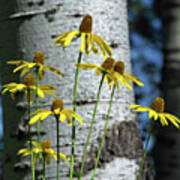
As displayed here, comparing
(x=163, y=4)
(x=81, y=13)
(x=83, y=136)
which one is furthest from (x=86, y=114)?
(x=163, y=4)

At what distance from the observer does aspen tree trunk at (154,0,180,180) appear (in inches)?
92.9

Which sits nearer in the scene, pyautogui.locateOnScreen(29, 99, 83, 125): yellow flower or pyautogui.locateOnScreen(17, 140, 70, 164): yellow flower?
pyautogui.locateOnScreen(29, 99, 83, 125): yellow flower

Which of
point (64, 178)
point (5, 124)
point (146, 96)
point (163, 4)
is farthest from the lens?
point (146, 96)

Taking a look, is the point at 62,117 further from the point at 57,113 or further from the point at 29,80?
the point at 29,80

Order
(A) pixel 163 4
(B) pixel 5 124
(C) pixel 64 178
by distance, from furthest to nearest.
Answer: (A) pixel 163 4 → (B) pixel 5 124 → (C) pixel 64 178

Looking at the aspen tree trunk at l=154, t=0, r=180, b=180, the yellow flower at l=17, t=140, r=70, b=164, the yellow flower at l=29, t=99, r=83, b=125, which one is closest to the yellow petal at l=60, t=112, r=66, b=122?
the yellow flower at l=29, t=99, r=83, b=125

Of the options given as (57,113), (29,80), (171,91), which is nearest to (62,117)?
(57,113)

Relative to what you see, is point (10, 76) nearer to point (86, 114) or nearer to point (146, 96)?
point (86, 114)

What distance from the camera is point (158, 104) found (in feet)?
2.55

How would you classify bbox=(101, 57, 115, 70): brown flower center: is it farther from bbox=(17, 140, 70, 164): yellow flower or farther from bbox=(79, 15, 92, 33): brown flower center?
bbox=(17, 140, 70, 164): yellow flower

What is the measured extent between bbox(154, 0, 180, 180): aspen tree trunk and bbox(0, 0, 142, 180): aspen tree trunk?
4.49 feet

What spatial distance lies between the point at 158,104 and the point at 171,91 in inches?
64.9

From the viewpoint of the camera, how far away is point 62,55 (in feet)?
3.22

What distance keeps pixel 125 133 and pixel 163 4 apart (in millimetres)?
1689
